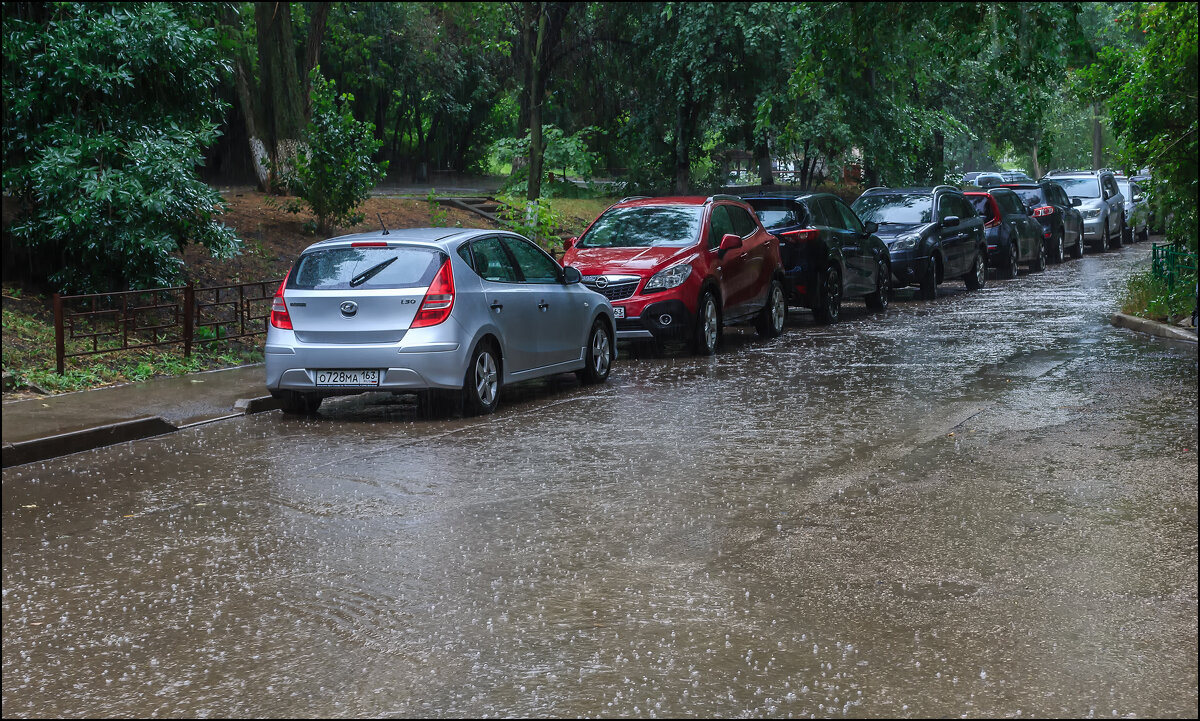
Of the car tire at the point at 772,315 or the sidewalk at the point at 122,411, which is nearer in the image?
the sidewalk at the point at 122,411

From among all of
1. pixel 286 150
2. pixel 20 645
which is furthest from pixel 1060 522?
pixel 286 150

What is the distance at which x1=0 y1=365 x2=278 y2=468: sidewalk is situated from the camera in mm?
9852

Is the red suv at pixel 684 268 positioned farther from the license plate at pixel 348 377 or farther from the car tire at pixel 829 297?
the license plate at pixel 348 377

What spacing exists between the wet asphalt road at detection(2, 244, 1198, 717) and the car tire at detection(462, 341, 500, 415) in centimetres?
23

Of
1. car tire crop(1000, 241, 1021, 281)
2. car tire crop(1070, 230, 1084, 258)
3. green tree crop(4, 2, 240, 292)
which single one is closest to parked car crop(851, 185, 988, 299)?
car tire crop(1000, 241, 1021, 281)

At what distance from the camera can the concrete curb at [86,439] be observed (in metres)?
9.46

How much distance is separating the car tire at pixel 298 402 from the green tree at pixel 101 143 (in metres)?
4.30

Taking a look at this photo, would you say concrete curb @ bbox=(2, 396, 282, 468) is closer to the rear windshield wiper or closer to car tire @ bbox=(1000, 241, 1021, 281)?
the rear windshield wiper

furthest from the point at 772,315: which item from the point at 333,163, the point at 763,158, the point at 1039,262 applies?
the point at 763,158

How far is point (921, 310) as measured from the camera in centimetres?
2116

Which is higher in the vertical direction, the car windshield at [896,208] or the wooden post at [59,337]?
the car windshield at [896,208]

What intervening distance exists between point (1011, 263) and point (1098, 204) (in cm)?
938

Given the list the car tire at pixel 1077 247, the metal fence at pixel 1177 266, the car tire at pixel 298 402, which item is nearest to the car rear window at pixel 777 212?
the metal fence at pixel 1177 266

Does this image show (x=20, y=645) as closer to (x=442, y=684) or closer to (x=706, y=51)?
(x=442, y=684)
